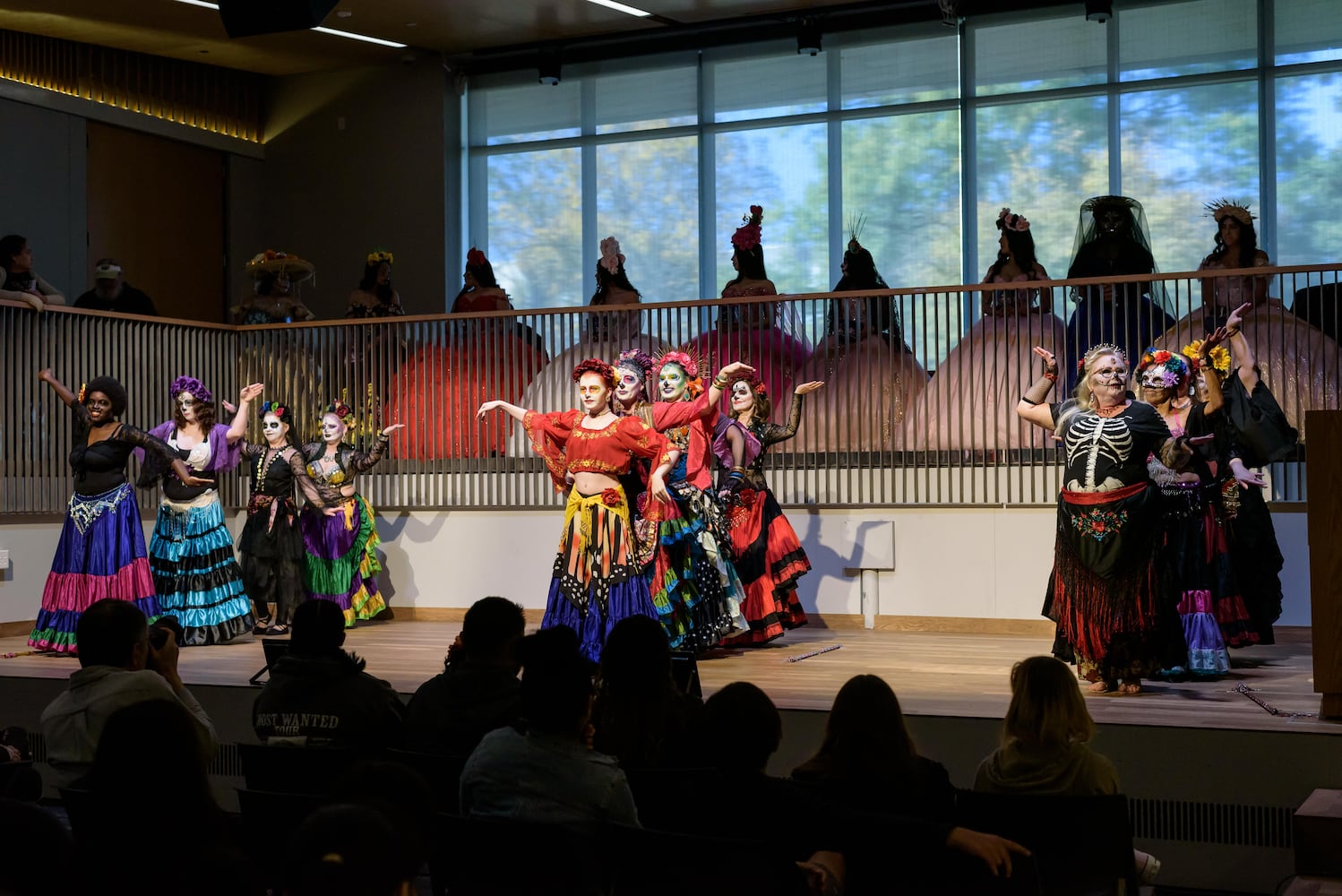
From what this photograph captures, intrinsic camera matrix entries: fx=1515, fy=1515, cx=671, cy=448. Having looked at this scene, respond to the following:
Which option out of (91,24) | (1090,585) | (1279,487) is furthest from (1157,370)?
(91,24)

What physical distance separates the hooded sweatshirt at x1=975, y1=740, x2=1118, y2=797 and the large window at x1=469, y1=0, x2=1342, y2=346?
8.27 meters

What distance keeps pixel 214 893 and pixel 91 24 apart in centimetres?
1021

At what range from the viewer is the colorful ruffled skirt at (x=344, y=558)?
859 cm

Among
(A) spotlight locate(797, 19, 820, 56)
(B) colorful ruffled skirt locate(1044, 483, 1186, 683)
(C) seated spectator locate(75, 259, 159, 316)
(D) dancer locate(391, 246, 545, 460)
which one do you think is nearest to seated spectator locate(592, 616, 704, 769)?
(B) colorful ruffled skirt locate(1044, 483, 1186, 683)

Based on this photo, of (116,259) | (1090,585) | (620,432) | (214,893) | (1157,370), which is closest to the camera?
(214,893)

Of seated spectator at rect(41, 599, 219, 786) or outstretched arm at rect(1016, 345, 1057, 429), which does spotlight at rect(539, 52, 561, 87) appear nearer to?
outstretched arm at rect(1016, 345, 1057, 429)

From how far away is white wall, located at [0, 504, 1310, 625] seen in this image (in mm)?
7918

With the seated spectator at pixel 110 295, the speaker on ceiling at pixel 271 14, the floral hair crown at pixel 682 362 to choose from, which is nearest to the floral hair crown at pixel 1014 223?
the floral hair crown at pixel 682 362

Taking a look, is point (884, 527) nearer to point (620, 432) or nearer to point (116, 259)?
point (620, 432)

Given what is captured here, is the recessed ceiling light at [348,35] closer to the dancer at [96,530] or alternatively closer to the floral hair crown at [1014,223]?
the dancer at [96,530]

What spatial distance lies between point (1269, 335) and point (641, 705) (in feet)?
17.8

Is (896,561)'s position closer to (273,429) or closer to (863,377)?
(863,377)

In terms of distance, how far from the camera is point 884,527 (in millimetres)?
8273

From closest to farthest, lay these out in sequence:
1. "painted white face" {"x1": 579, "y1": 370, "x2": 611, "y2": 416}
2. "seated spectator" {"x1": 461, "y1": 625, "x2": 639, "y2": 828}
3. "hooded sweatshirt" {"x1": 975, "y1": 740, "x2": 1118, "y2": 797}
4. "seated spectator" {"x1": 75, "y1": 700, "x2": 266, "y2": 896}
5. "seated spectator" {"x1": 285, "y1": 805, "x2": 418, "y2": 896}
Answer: "seated spectator" {"x1": 285, "y1": 805, "x2": 418, "y2": 896}
"seated spectator" {"x1": 75, "y1": 700, "x2": 266, "y2": 896}
"seated spectator" {"x1": 461, "y1": 625, "x2": 639, "y2": 828}
"hooded sweatshirt" {"x1": 975, "y1": 740, "x2": 1118, "y2": 797}
"painted white face" {"x1": 579, "y1": 370, "x2": 611, "y2": 416}
